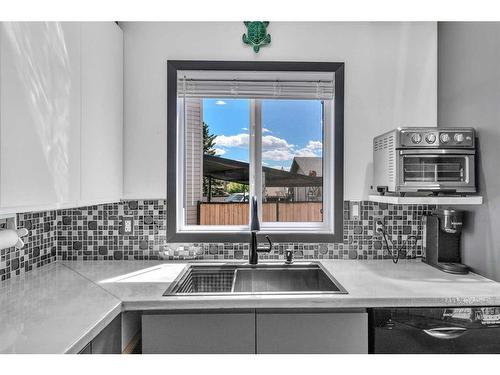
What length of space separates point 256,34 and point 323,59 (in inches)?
17.3

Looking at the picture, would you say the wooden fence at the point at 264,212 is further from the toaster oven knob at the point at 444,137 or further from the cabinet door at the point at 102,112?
the toaster oven knob at the point at 444,137

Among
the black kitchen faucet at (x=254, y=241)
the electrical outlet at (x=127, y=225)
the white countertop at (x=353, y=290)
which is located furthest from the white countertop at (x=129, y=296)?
the black kitchen faucet at (x=254, y=241)

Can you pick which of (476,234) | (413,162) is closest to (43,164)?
(413,162)

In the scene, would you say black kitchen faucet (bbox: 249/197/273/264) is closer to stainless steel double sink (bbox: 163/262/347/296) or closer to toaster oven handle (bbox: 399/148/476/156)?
stainless steel double sink (bbox: 163/262/347/296)

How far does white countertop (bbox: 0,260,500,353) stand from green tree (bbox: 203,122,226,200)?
0.54m

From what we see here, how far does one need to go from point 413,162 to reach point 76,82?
1.67 meters

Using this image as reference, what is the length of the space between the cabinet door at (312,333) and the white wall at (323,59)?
928mm

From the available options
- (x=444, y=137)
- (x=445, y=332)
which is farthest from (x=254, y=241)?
(x=444, y=137)

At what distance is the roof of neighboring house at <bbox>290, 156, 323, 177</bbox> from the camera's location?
7.92 feet

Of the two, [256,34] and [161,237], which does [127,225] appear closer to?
[161,237]

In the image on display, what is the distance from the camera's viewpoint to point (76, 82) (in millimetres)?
1666

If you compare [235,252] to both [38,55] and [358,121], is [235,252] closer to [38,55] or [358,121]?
[358,121]

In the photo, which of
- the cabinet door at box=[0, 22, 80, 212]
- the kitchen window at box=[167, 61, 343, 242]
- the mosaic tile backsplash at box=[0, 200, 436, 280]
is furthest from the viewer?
the kitchen window at box=[167, 61, 343, 242]

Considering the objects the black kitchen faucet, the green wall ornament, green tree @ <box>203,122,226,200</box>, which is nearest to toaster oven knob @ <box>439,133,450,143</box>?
the black kitchen faucet
